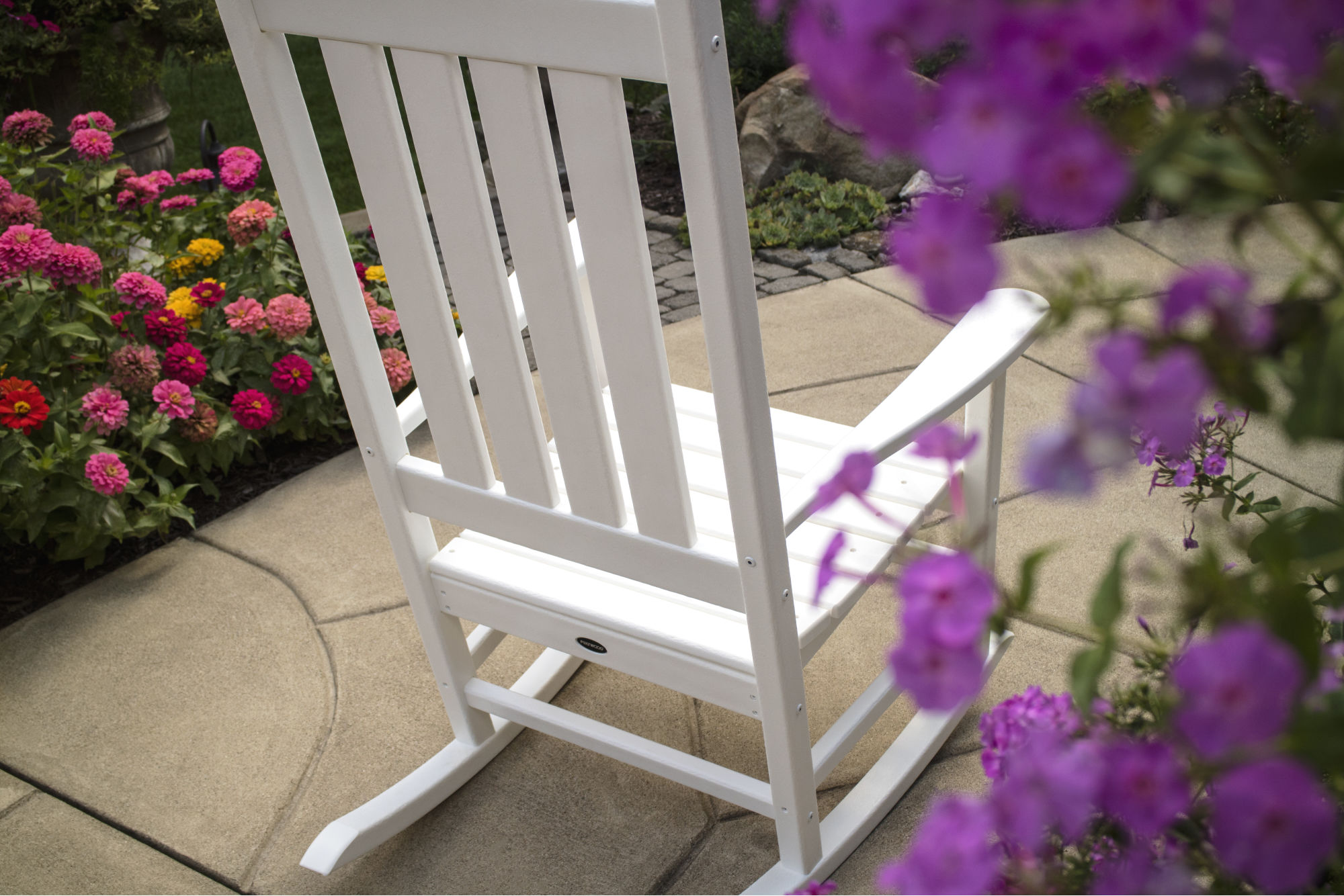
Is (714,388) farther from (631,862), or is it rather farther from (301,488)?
(301,488)

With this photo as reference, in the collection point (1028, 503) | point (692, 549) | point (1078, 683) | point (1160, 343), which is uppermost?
point (1160, 343)

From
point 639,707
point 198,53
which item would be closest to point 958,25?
point 639,707

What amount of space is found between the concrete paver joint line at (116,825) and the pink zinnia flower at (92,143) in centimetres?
144

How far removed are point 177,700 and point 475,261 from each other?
4.40ft

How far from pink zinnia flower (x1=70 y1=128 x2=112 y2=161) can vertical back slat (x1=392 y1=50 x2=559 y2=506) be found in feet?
5.77

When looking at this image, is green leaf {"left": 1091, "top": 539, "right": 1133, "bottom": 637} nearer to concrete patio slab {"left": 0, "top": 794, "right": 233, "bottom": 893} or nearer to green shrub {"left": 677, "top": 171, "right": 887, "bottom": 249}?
concrete patio slab {"left": 0, "top": 794, "right": 233, "bottom": 893}

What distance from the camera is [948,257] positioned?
252 mm

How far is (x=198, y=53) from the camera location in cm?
386

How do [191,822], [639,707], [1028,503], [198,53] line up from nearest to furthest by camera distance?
[191,822], [639,707], [1028,503], [198,53]

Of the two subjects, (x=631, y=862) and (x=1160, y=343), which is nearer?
(x=1160, y=343)

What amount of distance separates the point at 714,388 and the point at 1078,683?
2.49 feet

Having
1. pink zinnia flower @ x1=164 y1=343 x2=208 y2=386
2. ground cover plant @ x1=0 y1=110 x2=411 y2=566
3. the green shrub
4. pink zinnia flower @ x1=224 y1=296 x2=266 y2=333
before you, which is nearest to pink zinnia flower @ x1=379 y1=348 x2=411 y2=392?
ground cover plant @ x1=0 y1=110 x2=411 y2=566

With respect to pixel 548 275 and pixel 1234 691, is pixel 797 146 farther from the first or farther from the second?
pixel 1234 691

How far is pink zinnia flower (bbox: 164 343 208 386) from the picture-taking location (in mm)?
2404
